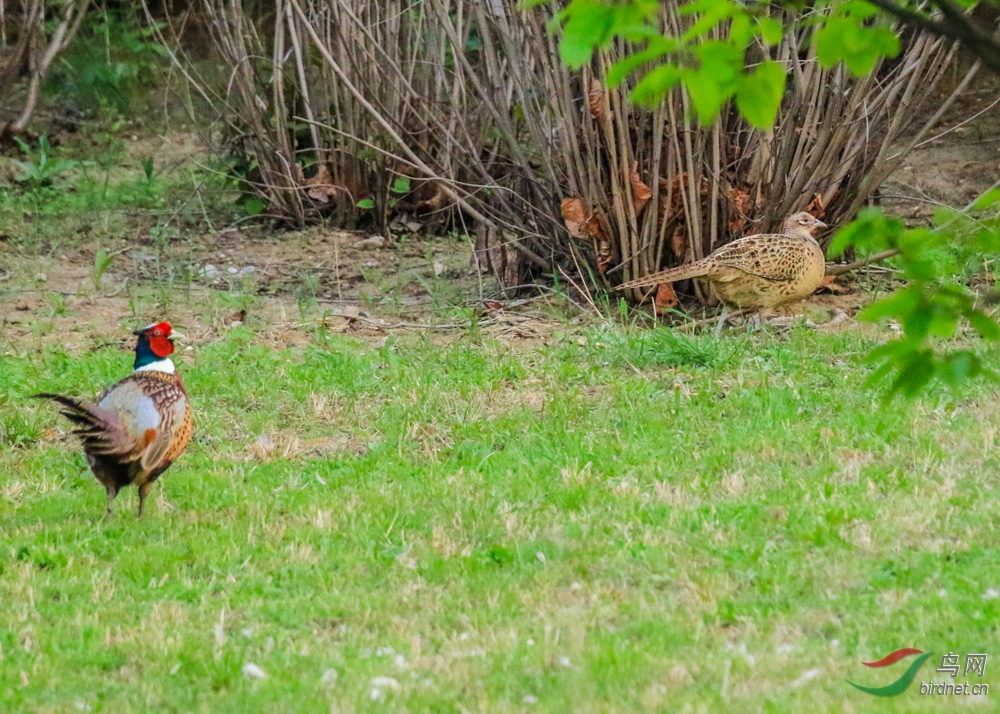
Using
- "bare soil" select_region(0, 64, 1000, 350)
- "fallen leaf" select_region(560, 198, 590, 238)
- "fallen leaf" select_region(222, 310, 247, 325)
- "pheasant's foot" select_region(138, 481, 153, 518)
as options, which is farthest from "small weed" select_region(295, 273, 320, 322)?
"pheasant's foot" select_region(138, 481, 153, 518)

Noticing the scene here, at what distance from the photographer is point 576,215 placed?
8.54 metres

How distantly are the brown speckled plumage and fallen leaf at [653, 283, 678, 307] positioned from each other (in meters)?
0.10

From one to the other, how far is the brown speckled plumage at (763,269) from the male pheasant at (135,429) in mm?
3663

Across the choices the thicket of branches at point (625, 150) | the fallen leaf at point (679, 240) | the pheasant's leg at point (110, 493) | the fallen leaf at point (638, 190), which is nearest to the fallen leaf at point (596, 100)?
the thicket of branches at point (625, 150)

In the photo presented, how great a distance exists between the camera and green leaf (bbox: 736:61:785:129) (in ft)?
7.77

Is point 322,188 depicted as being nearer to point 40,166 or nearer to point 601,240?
point 40,166

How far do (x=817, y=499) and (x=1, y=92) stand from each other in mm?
11581

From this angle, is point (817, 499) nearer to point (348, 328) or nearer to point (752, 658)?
point (752, 658)

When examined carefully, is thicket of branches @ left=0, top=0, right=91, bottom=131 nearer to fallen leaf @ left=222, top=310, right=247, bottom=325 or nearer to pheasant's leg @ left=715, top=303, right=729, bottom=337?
fallen leaf @ left=222, top=310, right=247, bottom=325

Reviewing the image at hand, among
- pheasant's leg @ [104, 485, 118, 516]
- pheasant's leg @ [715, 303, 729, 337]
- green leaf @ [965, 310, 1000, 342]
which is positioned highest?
green leaf @ [965, 310, 1000, 342]

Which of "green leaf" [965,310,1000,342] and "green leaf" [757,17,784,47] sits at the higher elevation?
"green leaf" [757,17,784,47]

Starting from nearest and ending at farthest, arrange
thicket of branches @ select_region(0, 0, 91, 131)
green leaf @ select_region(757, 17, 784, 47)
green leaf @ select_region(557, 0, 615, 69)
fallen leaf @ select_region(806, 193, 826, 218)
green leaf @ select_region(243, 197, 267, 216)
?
green leaf @ select_region(557, 0, 615, 69), green leaf @ select_region(757, 17, 784, 47), fallen leaf @ select_region(806, 193, 826, 218), green leaf @ select_region(243, 197, 267, 216), thicket of branches @ select_region(0, 0, 91, 131)
